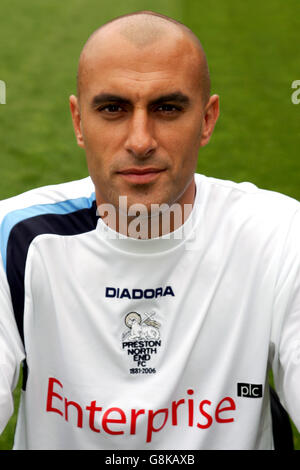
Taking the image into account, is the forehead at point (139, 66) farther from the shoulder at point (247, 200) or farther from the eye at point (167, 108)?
the shoulder at point (247, 200)

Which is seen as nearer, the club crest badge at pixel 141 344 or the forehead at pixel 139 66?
the forehead at pixel 139 66

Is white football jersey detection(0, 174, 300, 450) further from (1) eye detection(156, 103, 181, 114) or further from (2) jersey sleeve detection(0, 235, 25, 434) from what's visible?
(1) eye detection(156, 103, 181, 114)

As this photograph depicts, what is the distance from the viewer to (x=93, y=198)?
1960 mm

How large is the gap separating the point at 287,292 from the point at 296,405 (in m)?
0.27

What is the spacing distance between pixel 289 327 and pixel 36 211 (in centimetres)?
71

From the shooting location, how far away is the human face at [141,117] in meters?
1.67

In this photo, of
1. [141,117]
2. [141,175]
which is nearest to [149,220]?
[141,175]

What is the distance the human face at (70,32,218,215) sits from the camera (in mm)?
1668

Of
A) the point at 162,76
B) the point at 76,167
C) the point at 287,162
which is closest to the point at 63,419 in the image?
the point at 162,76

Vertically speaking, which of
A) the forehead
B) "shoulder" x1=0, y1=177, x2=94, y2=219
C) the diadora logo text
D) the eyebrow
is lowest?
the diadora logo text

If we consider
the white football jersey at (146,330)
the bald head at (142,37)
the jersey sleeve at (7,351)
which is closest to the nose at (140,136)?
the bald head at (142,37)

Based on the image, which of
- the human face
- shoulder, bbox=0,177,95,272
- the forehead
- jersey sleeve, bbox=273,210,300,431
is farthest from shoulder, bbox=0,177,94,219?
jersey sleeve, bbox=273,210,300,431

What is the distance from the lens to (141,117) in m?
1.67

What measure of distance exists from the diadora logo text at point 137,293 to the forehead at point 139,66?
484mm
